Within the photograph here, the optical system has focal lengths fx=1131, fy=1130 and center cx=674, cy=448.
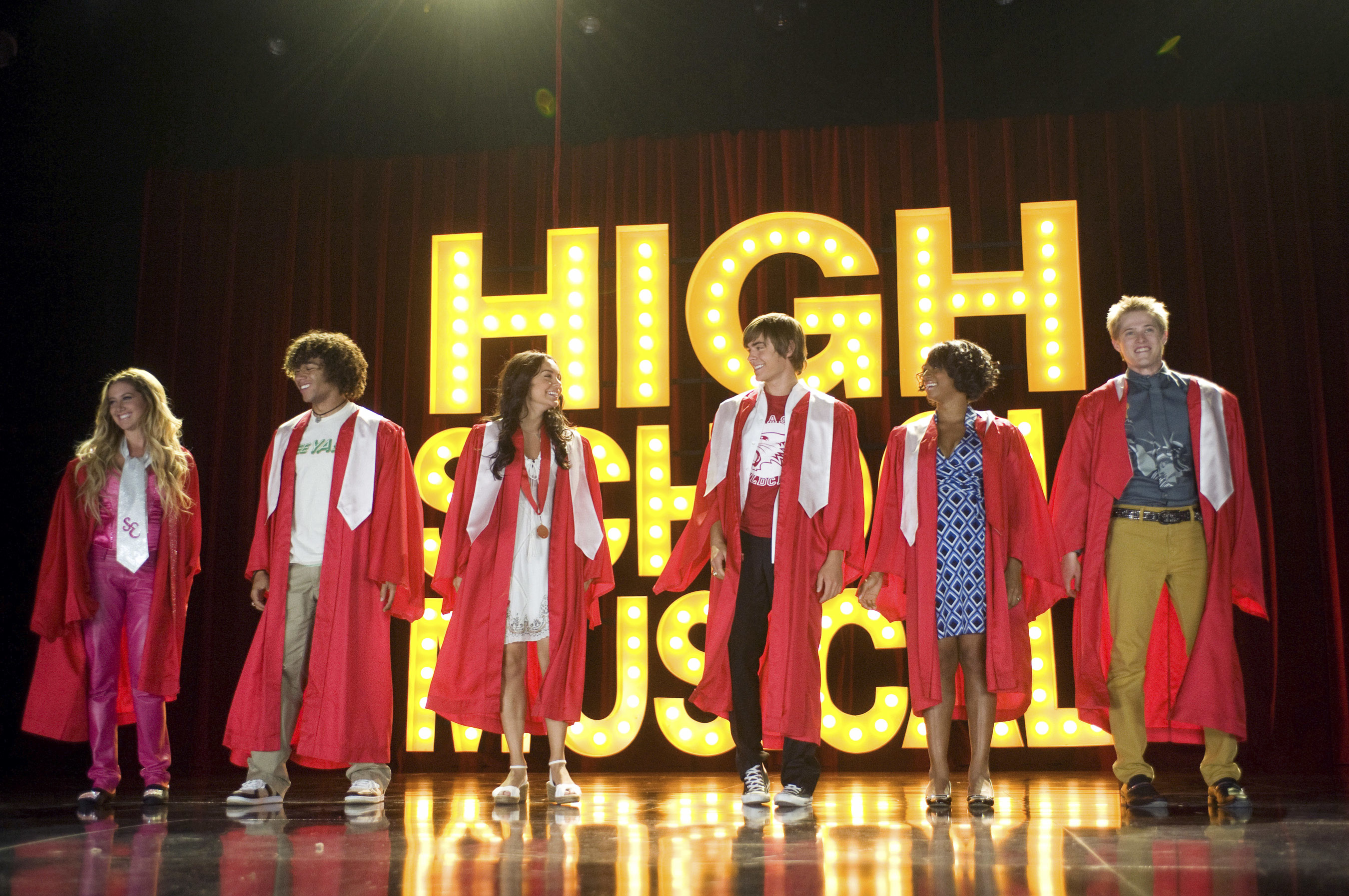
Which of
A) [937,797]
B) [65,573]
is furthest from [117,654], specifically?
[937,797]

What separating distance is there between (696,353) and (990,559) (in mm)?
2032

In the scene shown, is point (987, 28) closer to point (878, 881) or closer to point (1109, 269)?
point (1109, 269)

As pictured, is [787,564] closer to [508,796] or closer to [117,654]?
[508,796]

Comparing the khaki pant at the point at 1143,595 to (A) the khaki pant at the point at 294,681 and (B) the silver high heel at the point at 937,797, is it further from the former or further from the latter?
(A) the khaki pant at the point at 294,681

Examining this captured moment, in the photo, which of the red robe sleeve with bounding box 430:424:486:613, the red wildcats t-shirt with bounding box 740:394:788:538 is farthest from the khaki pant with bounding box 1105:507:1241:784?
the red robe sleeve with bounding box 430:424:486:613

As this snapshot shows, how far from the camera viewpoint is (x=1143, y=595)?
3520 mm

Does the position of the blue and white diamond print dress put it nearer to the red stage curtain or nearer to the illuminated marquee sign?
the illuminated marquee sign

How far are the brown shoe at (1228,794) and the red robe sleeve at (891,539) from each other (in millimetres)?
1041

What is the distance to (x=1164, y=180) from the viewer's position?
17.1 feet

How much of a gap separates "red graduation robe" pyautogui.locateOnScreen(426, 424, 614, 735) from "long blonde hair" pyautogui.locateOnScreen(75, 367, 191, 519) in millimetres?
1014

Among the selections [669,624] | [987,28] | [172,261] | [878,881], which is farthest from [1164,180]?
[172,261]

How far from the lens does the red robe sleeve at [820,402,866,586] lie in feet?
11.4

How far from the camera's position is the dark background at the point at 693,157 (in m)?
5.03

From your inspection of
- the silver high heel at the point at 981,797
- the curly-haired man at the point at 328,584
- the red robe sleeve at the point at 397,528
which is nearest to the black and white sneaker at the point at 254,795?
the curly-haired man at the point at 328,584
